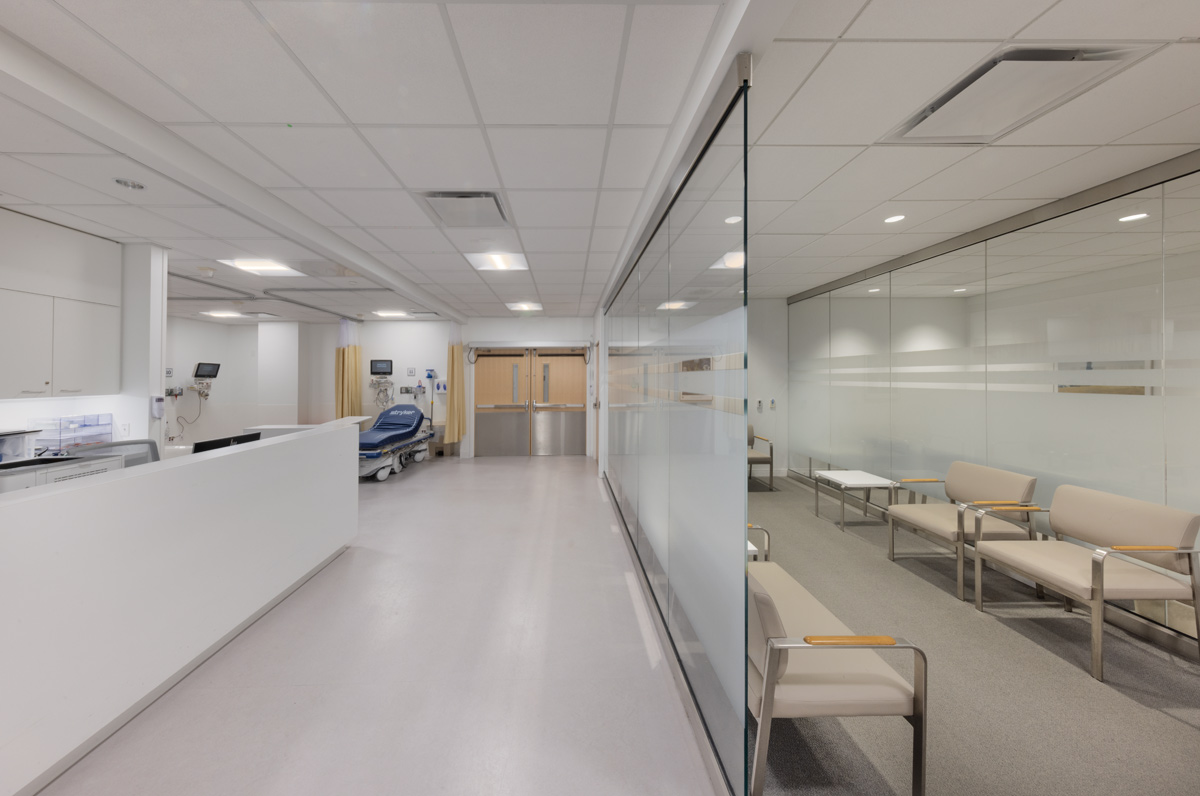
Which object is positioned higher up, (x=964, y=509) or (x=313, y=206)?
(x=313, y=206)

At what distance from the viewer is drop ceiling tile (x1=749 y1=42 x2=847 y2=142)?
1.68 m

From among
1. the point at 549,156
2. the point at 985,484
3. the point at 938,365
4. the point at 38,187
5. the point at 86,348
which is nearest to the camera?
the point at 549,156

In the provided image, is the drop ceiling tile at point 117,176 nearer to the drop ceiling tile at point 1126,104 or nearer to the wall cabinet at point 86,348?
the wall cabinet at point 86,348

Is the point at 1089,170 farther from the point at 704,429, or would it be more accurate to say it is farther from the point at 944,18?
the point at 704,429

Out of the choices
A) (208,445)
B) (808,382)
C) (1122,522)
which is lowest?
(1122,522)

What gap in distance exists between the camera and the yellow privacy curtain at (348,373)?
8.80 metres

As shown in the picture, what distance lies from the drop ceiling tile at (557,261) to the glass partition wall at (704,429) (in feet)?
4.35

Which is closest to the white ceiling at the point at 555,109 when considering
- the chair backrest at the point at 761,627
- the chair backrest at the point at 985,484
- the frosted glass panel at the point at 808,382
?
the chair backrest at the point at 761,627

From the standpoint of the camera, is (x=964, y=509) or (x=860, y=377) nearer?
(x=964, y=509)

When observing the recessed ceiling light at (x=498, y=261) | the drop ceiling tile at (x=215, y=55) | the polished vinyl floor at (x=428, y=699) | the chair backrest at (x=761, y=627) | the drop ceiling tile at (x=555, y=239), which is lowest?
the polished vinyl floor at (x=428, y=699)

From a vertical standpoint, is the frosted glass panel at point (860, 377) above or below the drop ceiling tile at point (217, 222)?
below

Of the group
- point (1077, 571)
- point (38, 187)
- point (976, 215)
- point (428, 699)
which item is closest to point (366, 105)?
point (38, 187)

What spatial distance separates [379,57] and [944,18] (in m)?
2.01

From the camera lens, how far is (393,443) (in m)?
7.29
